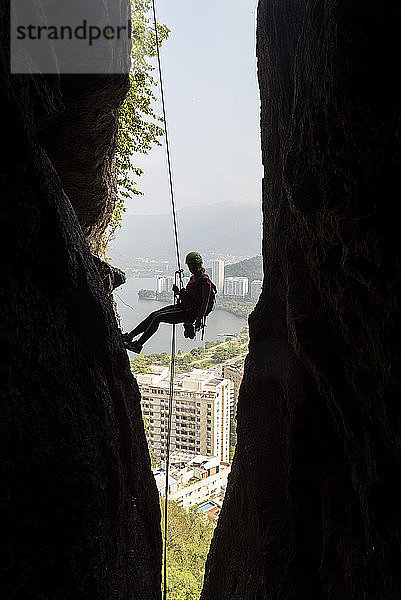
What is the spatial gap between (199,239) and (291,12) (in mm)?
42602

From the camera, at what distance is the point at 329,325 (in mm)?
3133

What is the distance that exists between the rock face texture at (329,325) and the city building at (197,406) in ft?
40.2

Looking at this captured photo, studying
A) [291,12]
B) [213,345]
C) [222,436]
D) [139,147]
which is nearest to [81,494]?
[291,12]

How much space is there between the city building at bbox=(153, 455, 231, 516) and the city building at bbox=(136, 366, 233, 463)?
2.04ft

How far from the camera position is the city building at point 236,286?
2523 cm

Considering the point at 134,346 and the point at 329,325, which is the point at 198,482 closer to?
the point at 134,346

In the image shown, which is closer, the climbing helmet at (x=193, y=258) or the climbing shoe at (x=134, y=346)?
the climbing shoe at (x=134, y=346)

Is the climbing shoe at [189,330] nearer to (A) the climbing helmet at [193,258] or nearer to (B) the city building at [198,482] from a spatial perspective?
(A) the climbing helmet at [193,258]

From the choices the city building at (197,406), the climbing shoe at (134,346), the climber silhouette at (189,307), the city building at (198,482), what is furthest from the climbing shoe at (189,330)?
the city building at (198,482)

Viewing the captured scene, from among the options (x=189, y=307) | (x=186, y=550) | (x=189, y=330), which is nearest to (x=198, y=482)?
(x=186, y=550)

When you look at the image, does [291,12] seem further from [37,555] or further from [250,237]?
[250,237]

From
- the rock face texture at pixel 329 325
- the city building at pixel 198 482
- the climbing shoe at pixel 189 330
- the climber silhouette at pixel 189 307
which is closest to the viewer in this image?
the rock face texture at pixel 329 325

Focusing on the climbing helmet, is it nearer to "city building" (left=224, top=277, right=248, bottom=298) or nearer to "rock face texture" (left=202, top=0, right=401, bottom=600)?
"rock face texture" (left=202, top=0, right=401, bottom=600)

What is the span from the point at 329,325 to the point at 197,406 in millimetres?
14891
